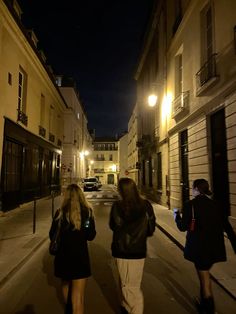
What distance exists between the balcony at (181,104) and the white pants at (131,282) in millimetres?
10024

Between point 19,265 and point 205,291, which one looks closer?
point 205,291

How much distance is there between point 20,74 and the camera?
15367 millimetres

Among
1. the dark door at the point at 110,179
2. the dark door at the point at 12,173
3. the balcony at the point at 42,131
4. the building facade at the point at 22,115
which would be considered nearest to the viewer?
the building facade at the point at 22,115

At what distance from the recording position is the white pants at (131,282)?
11.1 ft

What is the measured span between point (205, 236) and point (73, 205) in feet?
5.89

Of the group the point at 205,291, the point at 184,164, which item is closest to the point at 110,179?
the point at 184,164

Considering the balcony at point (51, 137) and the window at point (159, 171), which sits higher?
the balcony at point (51, 137)

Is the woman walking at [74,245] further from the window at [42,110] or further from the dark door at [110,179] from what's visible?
the dark door at [110,179]

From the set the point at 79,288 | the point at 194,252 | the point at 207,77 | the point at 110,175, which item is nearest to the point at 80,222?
the point at 79,288

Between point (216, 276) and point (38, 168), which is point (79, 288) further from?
point (38, 168)

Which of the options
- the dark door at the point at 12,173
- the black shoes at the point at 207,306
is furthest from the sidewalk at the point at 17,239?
the black shoes at the point at 207,306

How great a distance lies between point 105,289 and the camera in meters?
4.73

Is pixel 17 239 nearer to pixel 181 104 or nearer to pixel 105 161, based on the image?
pixel 181 104

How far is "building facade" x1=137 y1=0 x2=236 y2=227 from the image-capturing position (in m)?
8.66
